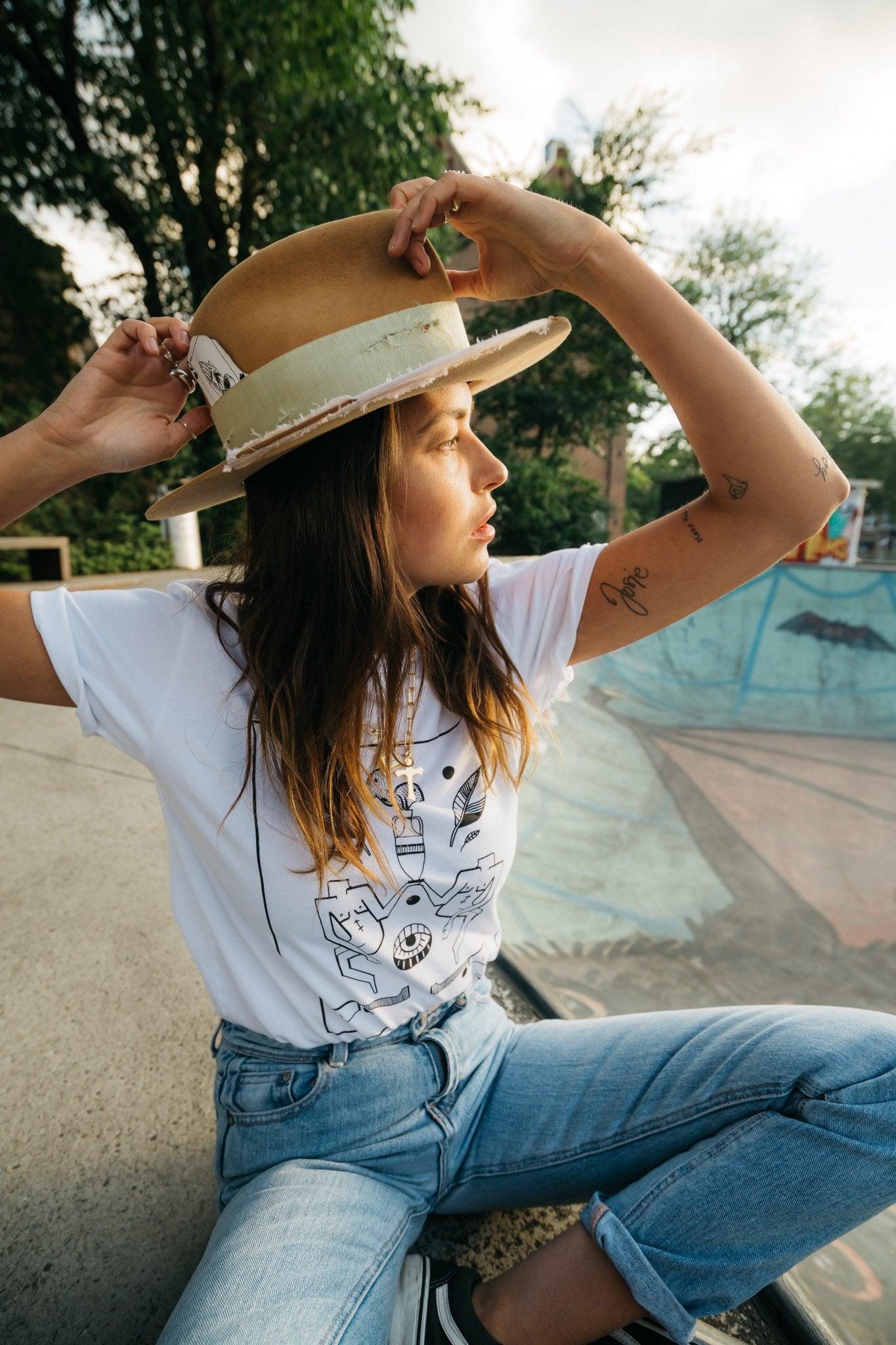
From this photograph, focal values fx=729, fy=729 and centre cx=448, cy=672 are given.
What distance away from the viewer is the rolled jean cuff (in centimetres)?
104

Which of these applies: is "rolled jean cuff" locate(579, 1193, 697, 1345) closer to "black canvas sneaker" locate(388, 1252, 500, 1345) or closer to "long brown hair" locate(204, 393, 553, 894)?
"black canvas sneaker" locate(388, 1252, 500, 1345)

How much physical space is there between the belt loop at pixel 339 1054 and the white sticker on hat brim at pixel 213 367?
43.0 inches

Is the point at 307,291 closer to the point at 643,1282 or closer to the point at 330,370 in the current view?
the point at 330,370

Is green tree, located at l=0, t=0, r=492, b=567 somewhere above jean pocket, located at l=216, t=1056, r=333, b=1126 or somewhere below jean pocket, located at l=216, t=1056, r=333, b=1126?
above

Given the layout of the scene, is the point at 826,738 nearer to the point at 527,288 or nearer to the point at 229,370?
the point at 527,288

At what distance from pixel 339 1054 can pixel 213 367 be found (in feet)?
3.81

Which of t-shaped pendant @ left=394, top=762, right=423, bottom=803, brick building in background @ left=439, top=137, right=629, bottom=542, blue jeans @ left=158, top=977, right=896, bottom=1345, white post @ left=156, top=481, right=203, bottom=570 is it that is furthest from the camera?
brick building in background @ left=439, top=137, right=629, bottom=542

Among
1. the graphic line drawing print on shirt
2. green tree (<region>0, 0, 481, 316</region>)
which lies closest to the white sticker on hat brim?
the graphic line drawing print on shirt

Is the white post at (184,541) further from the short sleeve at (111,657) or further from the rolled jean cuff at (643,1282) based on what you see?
the rolled jean cuff at (643,1282)

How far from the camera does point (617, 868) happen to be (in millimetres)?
3674

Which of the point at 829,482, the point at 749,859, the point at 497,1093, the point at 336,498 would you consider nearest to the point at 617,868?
the point at 749,859

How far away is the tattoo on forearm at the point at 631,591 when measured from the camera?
54.2 inches

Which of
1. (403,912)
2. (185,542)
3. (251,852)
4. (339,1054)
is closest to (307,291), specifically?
(251,852)

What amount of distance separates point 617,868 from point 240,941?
2777 mm
